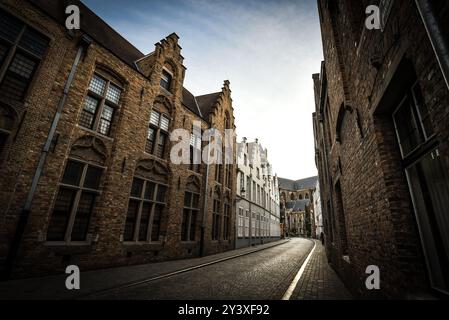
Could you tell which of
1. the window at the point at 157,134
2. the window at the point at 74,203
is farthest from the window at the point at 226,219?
the window at the point at 74,203

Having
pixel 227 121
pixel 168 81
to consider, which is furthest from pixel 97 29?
pixel 227 121

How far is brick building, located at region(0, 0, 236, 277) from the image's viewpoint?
6207mm

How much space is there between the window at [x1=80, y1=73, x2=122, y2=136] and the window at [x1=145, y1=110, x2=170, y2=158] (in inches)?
81.5

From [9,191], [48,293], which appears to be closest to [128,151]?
[9,191]

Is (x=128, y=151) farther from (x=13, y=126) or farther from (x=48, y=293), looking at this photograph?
(x=48, y=293)

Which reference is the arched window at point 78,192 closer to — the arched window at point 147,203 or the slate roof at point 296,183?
the arched window at point 147,203

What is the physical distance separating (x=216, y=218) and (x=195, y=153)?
18.5ft

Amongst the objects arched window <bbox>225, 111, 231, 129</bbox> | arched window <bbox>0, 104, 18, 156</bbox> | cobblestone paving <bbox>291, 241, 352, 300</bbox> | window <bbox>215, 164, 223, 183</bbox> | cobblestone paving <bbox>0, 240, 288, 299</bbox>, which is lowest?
cobblestone paving <bbox>0, 240, 288, 299</bbox>

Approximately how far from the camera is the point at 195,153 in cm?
1396

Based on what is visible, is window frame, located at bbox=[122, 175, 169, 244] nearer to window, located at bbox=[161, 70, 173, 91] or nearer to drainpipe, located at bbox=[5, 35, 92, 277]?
drainpipe, located at bbox=[5, 35, 92, 277]

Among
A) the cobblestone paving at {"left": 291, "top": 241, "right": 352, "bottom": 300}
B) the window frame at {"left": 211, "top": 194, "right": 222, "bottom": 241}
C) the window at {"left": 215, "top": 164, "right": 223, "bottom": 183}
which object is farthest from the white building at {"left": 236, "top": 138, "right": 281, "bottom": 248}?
the cobblestone paving at {"left": 291, "top": 241, "right": 352, "bottom": 300}

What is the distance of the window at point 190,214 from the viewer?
41.0 ft

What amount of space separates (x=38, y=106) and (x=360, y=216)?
9.55m

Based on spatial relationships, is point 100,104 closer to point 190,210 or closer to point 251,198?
point 190,210
